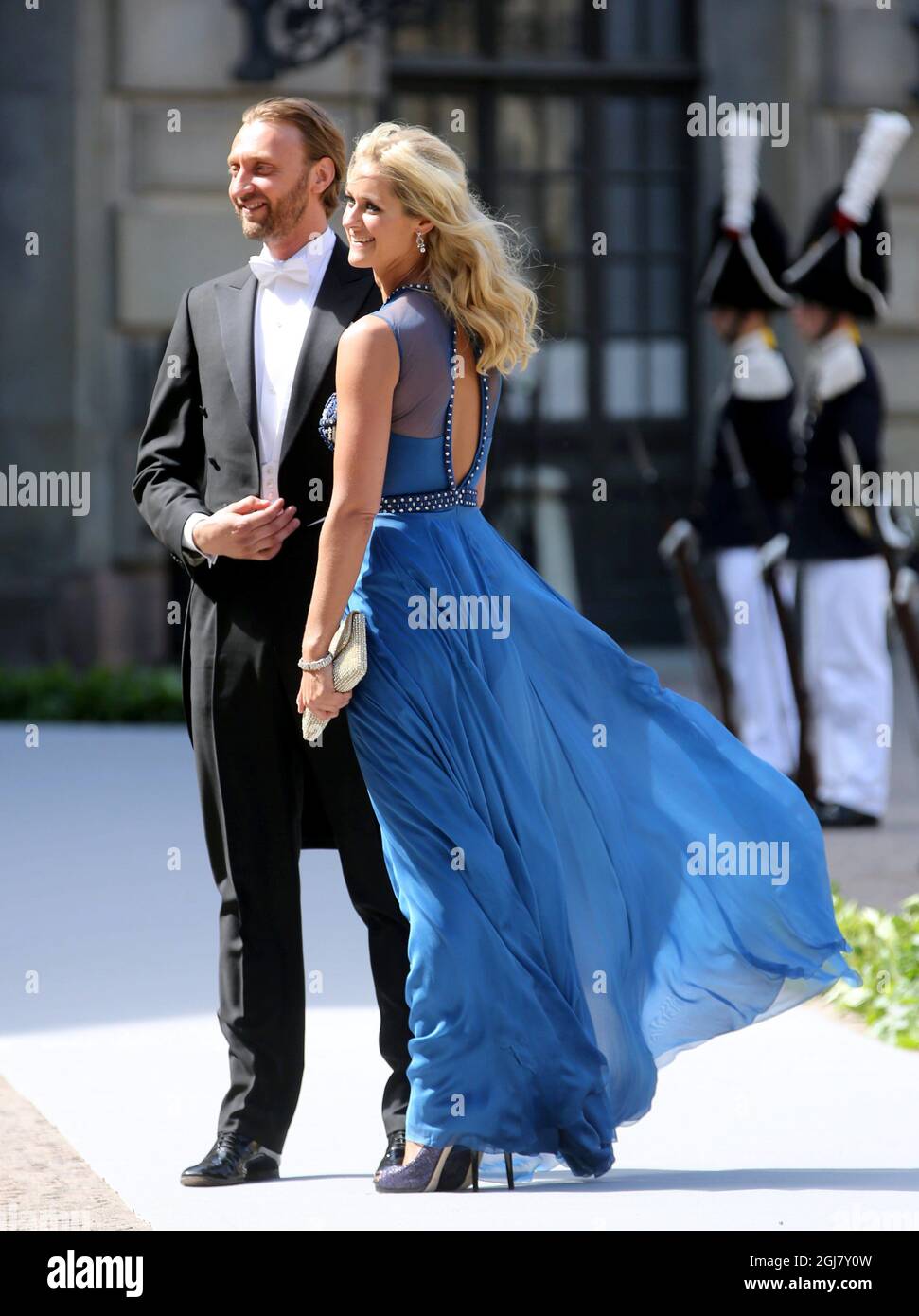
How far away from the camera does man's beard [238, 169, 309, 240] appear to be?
4066 millimetres

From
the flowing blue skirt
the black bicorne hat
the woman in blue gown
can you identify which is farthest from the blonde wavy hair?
the black bicorne hat

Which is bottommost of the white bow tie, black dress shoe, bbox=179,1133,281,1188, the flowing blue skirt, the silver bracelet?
black dress shoe, bbox=179,1133,281,1188

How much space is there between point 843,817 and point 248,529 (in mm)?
5039

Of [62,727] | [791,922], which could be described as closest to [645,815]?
[791,922]

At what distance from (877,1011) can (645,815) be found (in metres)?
1.66

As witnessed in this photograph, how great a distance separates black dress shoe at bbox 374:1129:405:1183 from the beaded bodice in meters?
1.11

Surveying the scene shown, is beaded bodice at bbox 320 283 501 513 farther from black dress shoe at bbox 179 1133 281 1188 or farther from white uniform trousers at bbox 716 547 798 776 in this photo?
white uniform trousers at bbox 716 547 798 776

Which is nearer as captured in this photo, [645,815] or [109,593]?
[645,815]

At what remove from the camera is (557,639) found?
13.4 feet

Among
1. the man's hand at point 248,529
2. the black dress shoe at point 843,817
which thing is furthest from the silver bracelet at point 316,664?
the black dress shoe at point 843,817

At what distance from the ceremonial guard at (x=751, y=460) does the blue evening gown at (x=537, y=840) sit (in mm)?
5263

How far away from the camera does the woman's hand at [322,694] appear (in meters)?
3.84

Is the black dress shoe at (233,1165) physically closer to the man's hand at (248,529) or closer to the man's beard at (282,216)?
the man's hand at (248,529)
